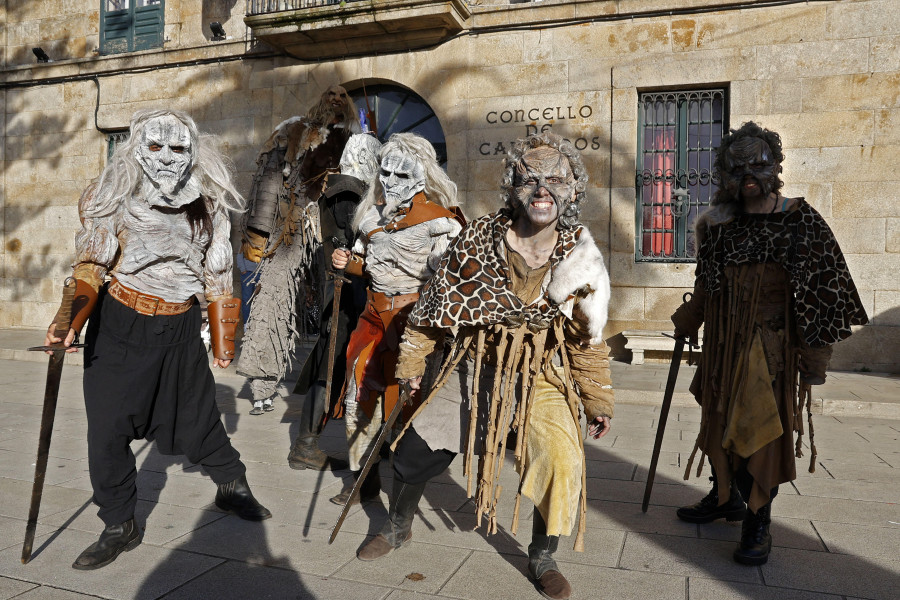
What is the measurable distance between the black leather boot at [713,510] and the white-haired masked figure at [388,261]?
1672mm

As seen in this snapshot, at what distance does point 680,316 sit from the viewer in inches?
154

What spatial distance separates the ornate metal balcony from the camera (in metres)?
9.86

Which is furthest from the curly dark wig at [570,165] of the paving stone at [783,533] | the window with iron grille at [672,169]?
the window with iron grille at [672,169]

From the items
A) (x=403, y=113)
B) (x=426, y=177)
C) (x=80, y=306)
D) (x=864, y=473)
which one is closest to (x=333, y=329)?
(x=426, y=177)

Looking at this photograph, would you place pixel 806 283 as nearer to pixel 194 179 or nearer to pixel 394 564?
pixel 394 564

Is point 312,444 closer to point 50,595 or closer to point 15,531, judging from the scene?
point 15,531

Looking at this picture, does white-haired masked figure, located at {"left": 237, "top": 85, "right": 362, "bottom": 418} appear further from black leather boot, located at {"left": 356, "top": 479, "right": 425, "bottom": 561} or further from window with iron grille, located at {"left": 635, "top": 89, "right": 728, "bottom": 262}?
window with iron grille, located at {"left": 635, "top": 89, "right": 728, "bottom": 262}

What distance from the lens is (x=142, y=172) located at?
3414 millimetres

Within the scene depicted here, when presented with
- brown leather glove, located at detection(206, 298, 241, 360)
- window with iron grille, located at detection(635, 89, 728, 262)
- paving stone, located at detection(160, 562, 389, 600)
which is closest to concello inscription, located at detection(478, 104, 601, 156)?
window with iron grille, located at detection(635, 89, 728, 262)

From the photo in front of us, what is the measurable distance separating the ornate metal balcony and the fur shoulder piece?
7.68 meters

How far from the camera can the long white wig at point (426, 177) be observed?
4.07 m

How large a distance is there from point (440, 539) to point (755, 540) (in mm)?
1443

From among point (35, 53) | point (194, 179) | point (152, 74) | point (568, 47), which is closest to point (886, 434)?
point (194, 179)

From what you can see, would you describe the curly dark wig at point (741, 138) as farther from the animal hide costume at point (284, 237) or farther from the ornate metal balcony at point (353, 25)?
the ornate metal balcony at point (353, 25)
